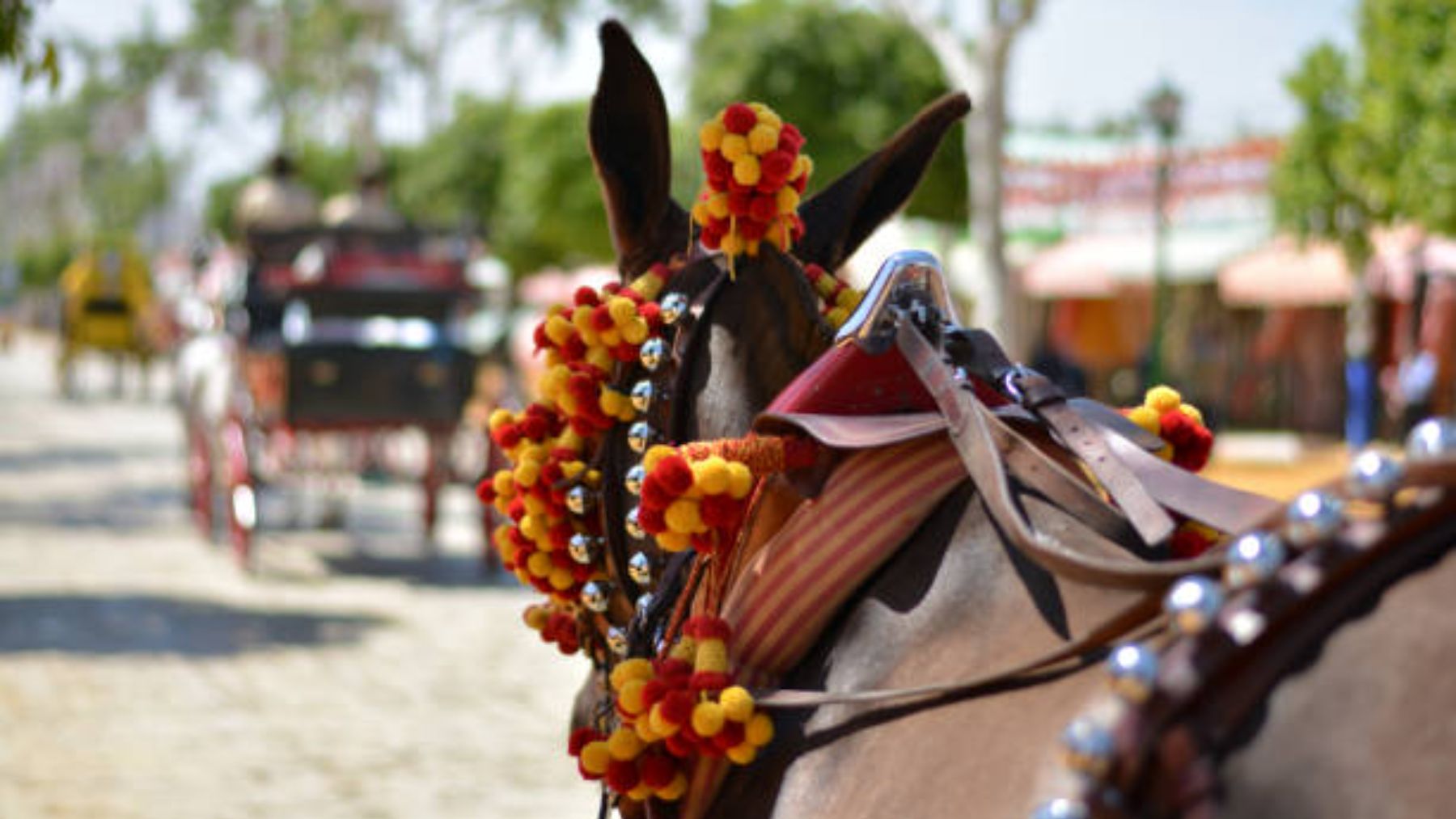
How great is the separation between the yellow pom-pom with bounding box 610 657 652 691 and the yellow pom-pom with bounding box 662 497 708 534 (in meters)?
0.24

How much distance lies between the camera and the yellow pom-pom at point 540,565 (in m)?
2.58

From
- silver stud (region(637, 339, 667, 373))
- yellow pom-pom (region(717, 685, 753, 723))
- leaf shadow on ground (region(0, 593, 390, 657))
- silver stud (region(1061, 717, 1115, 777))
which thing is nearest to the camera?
silver stud (region(1061, 717, 1115, 777))

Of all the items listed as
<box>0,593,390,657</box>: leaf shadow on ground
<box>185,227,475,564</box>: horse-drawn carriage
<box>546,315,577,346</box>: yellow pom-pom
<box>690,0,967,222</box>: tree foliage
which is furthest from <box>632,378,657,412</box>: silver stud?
<box>690,0,967,222</box>: tree foliage

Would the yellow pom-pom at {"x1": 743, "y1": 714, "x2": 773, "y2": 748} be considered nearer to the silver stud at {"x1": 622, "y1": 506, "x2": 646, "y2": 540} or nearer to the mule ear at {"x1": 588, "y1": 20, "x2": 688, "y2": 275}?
the silver stud at {"x1": 622, "y1": 506, "x2": 646, "y2": 540}

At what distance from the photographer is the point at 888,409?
2035 millimetres

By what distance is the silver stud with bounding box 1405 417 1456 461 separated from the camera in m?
1.21

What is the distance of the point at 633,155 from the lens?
8.22 ft

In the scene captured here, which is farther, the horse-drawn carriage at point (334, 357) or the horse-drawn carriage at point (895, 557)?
the horse-drawn carriage at point (334, 357)

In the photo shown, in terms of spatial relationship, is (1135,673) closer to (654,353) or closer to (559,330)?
(654,353)

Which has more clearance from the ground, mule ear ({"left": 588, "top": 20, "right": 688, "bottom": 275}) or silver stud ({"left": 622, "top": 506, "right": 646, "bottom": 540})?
mule ear ({"left": 588, "top": 20, "right": 688, "bottom": 275})

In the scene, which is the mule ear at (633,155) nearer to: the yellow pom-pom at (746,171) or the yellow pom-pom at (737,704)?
the yellow pom-pom at (746,171)

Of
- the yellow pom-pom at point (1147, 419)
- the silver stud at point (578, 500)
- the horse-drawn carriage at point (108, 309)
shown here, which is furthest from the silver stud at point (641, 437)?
the horse-drawn carriage at point (108, 309)

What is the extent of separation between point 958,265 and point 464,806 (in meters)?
20.2

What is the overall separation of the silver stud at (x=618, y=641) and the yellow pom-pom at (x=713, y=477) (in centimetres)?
50
